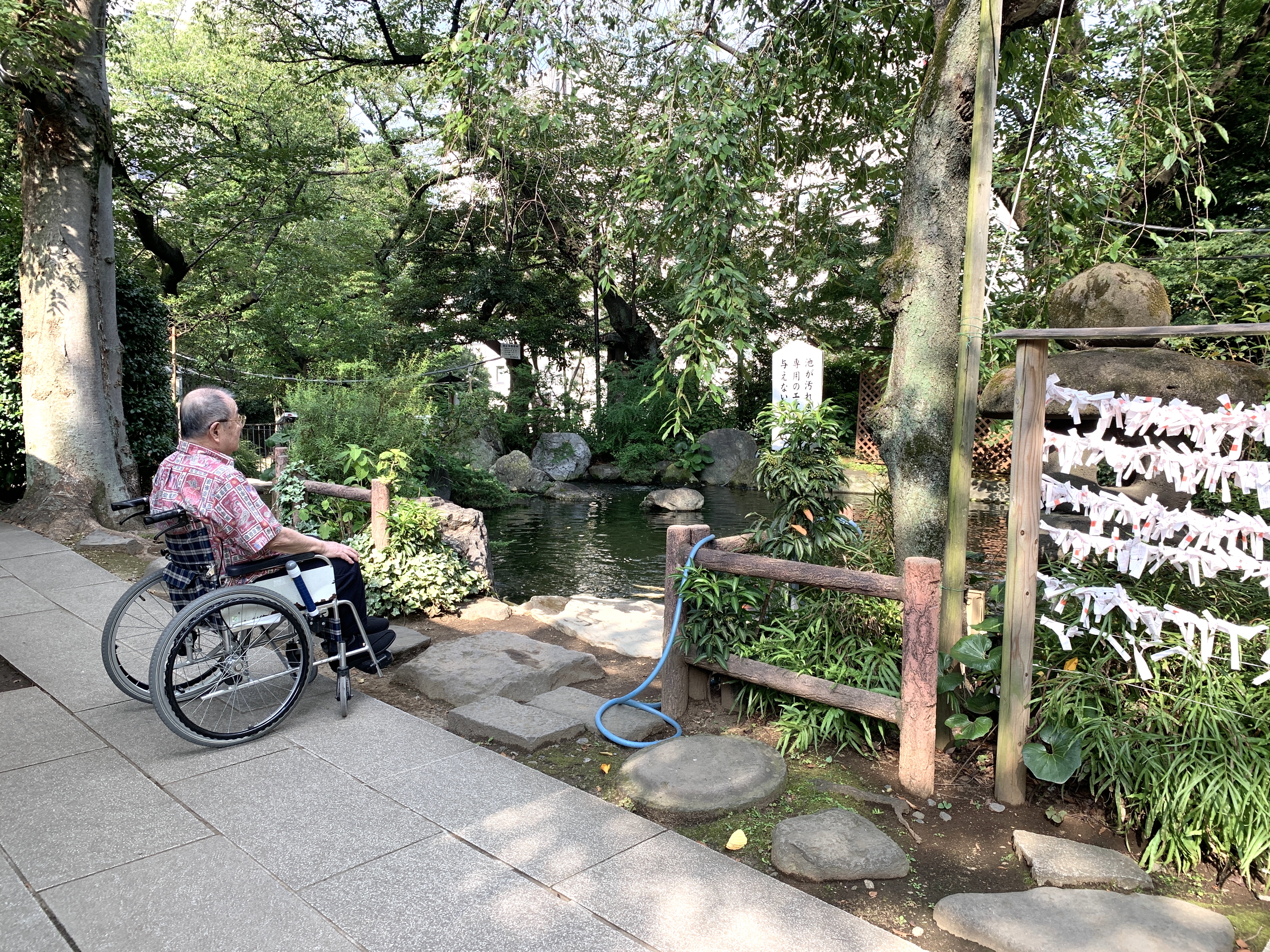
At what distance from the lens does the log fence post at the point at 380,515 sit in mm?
5582

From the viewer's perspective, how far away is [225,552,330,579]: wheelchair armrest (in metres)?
3.38

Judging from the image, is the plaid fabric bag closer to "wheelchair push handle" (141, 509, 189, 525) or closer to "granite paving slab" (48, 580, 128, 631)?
"wheelchair push handle" (141, 509, 189, 525)

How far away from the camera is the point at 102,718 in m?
3.52

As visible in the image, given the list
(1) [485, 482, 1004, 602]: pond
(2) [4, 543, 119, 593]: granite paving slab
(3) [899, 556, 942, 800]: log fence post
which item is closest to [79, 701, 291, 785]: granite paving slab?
(3) [899, 556, 942, 800]: log fence post

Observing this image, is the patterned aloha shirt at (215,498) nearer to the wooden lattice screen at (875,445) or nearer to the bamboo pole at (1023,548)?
the bamboo pole at (1023,548)

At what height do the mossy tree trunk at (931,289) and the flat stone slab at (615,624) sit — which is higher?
the mossy tree trunk at (931,289)

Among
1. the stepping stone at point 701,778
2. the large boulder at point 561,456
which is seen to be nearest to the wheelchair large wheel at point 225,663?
the stepping stone at point 701,778

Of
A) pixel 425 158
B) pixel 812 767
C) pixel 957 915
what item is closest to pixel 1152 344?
pixel 812 767

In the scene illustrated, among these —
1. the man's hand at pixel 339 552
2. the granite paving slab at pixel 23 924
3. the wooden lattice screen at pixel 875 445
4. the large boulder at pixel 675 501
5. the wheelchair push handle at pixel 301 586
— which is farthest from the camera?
the wooden lattice screen at pixel 875 445

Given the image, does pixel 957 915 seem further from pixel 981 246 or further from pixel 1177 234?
pixel 1177 234

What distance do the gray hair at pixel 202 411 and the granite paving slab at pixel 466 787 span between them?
158cm

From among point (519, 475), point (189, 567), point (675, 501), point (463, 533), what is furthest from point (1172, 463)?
point (519, 475)

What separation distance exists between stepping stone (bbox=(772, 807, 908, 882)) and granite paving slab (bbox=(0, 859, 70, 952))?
1993 mm

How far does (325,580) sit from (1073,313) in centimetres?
345
